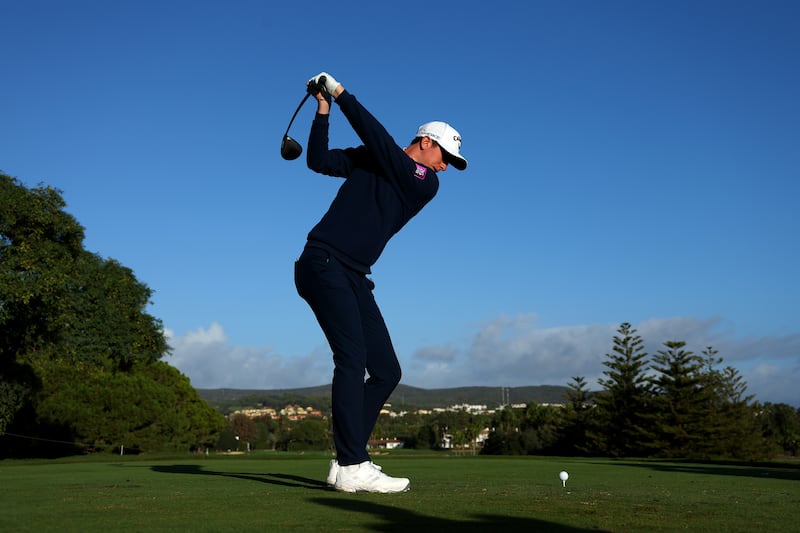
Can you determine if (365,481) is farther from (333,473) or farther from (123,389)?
(123,389)

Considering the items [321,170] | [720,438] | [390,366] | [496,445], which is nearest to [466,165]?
[321,170]

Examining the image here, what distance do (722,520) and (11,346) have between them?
29.4 m

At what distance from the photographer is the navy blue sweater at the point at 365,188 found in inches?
201

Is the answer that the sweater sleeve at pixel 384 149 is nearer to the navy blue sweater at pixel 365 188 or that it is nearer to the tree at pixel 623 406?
the navy blue sweater at pixel 365 188

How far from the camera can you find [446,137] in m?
5.58

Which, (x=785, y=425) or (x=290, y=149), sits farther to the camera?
(x=785, y=425)

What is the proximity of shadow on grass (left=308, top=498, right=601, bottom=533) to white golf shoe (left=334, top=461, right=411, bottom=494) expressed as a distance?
3.73 ft

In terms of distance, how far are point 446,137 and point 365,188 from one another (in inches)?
31.0

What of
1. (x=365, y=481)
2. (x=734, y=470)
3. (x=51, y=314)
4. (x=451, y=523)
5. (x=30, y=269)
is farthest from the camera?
(x=51, y=314)

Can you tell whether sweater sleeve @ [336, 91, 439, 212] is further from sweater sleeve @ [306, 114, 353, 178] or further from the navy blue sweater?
sweater sleeve @ [306, 114, 353, 178]

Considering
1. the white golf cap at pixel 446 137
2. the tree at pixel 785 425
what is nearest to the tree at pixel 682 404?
the tree at pixel 785 425

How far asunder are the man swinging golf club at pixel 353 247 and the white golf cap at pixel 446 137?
8.4 inches

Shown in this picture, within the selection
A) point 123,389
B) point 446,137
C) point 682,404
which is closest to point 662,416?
point 682,404

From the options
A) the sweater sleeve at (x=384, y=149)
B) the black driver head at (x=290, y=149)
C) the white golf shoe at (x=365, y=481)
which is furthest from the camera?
the black driver head at (x=290, y=149)
